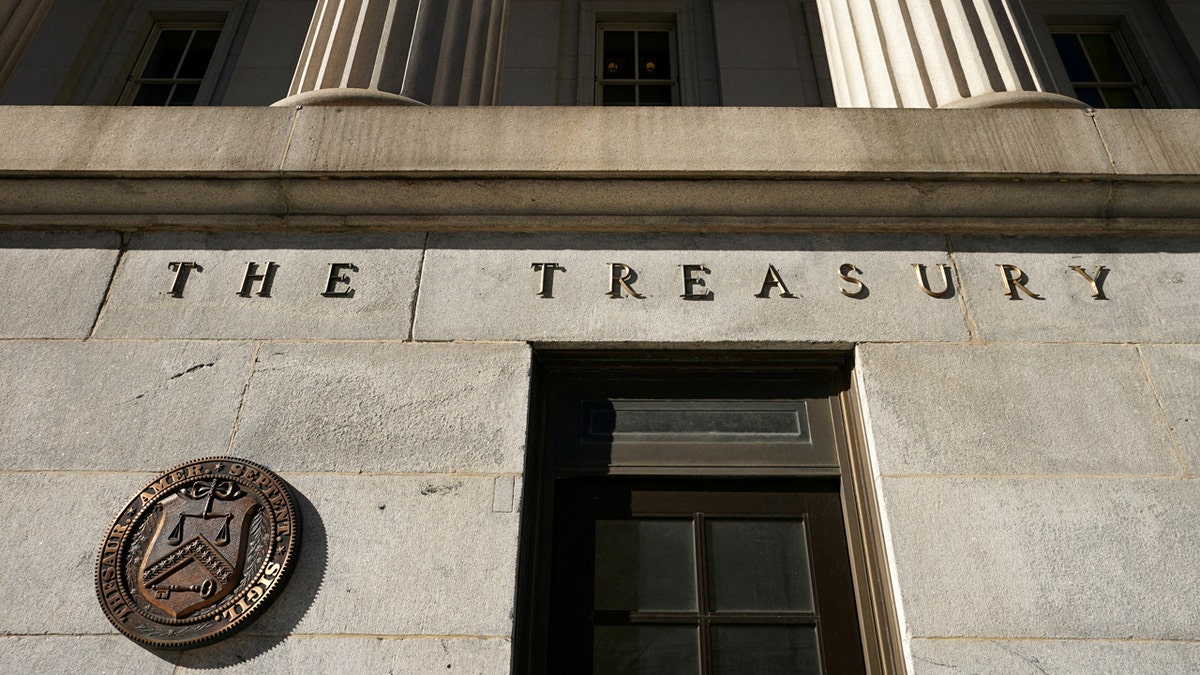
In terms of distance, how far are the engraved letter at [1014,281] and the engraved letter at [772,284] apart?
4.25 ft

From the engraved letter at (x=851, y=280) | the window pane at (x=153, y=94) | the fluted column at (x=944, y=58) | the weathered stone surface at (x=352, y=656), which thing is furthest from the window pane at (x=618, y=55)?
the weathered stone surface at (x=352, y=656)

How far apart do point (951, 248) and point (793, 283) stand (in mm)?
1045

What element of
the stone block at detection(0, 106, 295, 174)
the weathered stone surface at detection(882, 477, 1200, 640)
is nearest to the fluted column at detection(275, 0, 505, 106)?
the stone block at detection(0, 106, 295, 174)

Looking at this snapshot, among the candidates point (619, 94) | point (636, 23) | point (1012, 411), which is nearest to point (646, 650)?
point (1012, 411)

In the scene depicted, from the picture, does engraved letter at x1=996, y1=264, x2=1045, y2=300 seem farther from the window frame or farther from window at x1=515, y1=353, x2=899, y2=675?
the window frame

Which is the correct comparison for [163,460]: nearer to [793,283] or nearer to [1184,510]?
[793,283]

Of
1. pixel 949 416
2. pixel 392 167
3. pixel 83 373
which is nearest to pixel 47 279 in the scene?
pixel 83 373

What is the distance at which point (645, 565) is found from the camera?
4.63 metres

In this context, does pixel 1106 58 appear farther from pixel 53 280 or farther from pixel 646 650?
pixel 53 280

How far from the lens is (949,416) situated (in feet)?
15.5

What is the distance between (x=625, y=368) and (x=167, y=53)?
9064 millimetres

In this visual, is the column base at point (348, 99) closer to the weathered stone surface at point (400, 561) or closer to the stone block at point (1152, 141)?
the weathered stone surface at point (400, 561)

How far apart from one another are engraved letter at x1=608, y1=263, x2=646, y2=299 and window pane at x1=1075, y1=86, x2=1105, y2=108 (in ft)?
27.2

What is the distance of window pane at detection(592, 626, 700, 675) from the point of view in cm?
437
